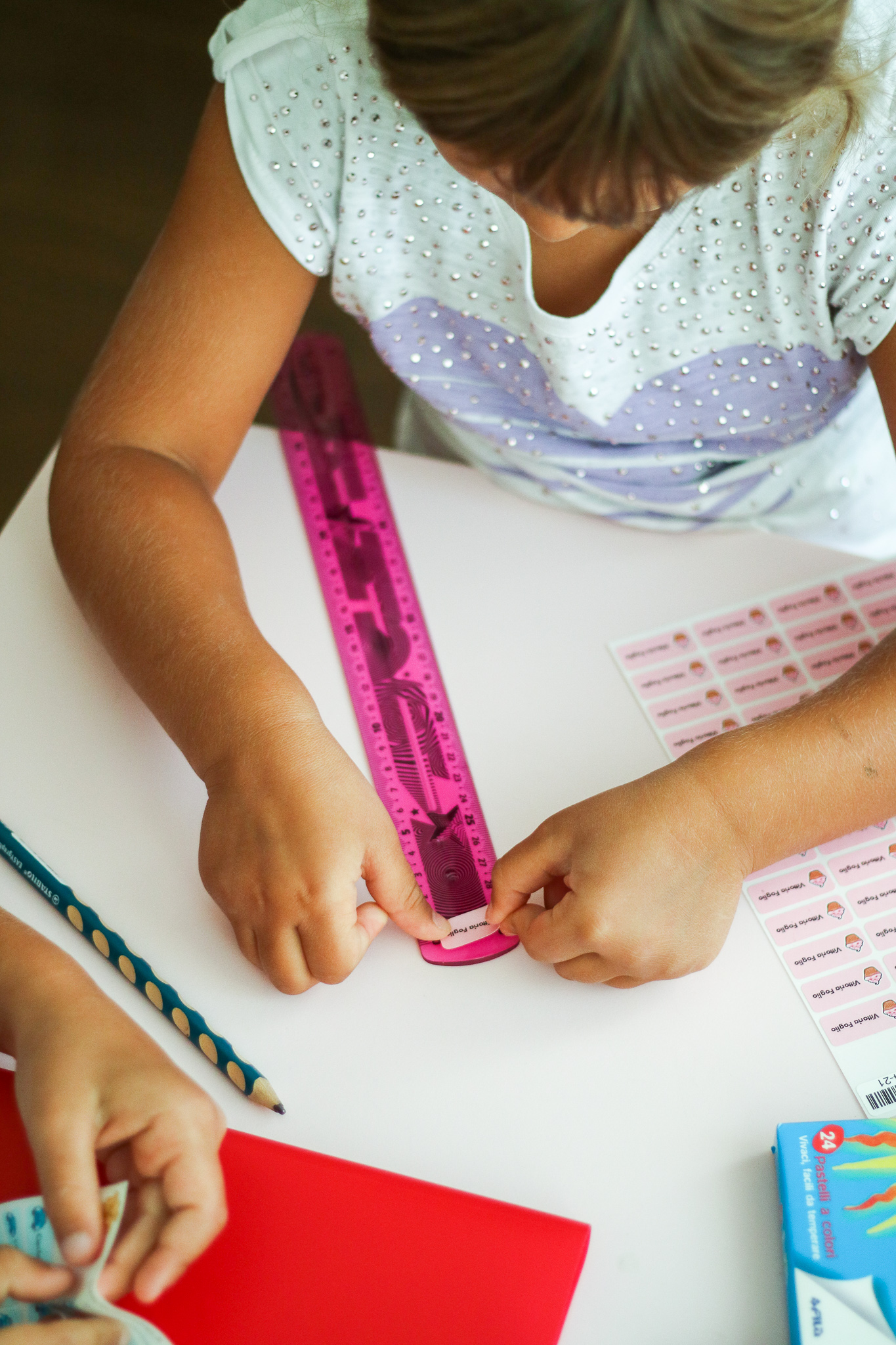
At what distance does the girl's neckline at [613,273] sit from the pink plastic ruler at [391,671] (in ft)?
0.54

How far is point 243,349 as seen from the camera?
2.33 ft

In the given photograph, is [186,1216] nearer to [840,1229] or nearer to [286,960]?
[286,960]

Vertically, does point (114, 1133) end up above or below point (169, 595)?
below

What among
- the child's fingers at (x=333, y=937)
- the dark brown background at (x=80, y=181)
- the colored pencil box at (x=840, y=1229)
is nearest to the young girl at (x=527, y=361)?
the child's fingers at (x=333, y=937)

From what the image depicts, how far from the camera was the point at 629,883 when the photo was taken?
0.56 m

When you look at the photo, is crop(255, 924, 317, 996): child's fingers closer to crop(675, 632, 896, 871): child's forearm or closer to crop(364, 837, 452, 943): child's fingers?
crop(364, 837, 452, 943): child's fingers

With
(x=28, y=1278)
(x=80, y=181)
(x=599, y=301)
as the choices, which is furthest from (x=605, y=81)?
(x=80, y=181)

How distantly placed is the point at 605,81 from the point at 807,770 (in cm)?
36

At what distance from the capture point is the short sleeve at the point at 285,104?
26.5 inches

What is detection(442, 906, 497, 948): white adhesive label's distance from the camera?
A: 0.58 meters

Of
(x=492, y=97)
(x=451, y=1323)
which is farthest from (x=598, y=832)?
(x=492, y=97)

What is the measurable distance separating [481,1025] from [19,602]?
39 cm

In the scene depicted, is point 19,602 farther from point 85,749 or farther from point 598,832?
point 598,832

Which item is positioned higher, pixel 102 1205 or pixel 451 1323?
pixel 102 1205
